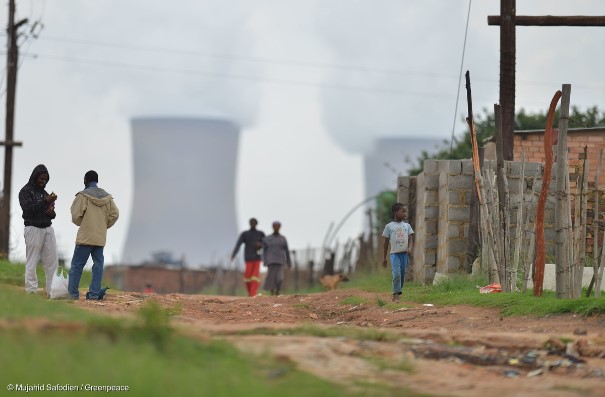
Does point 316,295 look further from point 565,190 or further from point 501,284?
point 565,190

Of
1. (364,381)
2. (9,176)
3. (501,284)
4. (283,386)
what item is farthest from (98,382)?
(9,176)

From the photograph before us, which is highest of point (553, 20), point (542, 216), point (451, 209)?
point (553, 20)

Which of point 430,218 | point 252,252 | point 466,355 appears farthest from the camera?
point 252,252

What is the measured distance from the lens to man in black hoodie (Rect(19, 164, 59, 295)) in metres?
16.0

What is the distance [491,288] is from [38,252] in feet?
20.8

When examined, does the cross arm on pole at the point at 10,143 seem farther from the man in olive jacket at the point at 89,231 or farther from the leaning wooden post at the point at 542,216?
the leaning wooden post at the point at 542,216

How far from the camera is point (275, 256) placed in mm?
24547

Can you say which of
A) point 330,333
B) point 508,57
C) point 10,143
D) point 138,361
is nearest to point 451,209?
point 508,57

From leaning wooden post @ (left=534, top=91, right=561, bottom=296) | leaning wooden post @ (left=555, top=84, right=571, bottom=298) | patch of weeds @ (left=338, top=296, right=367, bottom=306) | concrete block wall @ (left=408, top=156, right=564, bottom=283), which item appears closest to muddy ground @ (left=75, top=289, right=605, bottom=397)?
leaning wooden post @ (left=555, top=84, right=571, bottom=298)

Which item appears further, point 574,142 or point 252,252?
point 252,252

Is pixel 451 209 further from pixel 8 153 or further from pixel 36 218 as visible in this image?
pixel 8 153

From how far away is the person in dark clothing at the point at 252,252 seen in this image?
24.6 metres

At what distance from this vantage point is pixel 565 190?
47.5ft

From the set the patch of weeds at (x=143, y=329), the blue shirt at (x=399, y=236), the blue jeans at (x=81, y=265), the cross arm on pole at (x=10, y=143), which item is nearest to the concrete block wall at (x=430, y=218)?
the blue shirt at (x=399, y=236)
